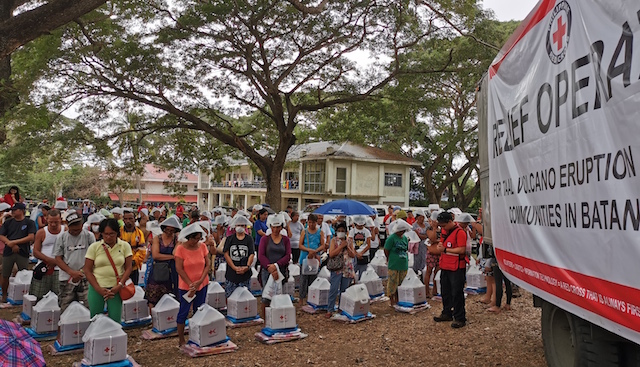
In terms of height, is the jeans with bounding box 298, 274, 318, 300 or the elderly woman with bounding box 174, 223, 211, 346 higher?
the elderly woman with bounding box 174, 223, 211, 346

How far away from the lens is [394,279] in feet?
27.5

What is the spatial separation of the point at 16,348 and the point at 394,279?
22.1ft

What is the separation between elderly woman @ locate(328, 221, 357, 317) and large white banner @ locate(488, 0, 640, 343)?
12.4ft

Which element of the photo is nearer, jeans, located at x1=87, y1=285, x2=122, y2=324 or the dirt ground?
jeans, located at x1=87, y1=285, x2=122, y2=324

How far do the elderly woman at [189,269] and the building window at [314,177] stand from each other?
2645cm

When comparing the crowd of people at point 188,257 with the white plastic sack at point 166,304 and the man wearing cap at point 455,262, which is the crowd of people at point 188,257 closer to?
the man wearing cap at point 455,262

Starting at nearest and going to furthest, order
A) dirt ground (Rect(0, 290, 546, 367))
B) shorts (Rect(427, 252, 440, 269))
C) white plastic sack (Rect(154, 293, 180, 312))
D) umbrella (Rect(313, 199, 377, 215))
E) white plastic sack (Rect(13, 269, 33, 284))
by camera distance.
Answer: dirt ground (Rect(0, 290, 546, 367)) → white plastic sack (Rect(154, 293, 180, 312)) → white plastic sack (Rect(13, 269, 33, 284)) → shorts (Rect(427, 252, 440, 269)) → umbrella (Rect(313, 199, 377, 215))

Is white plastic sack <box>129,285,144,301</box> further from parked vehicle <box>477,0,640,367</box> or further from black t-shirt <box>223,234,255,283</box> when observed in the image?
parked vehicle <box>477,0,640,367</box>

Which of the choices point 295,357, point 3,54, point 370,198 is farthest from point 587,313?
point 370,198

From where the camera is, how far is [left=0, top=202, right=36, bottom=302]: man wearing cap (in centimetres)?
777

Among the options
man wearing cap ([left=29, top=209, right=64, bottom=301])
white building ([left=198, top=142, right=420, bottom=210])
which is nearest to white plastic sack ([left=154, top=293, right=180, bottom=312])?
man wearing cap ([left=29, top=209, right=64, bottom=301])

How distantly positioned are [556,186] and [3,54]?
453 centimetres

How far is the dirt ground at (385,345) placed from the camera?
564 centimetres

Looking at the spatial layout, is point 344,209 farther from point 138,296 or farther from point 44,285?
point 44,285
